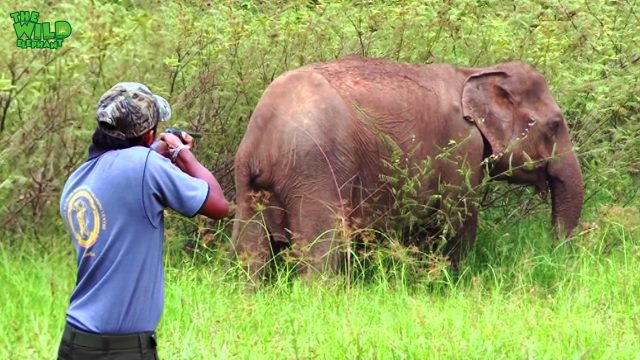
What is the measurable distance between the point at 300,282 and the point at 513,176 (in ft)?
7.21

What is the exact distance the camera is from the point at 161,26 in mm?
8227

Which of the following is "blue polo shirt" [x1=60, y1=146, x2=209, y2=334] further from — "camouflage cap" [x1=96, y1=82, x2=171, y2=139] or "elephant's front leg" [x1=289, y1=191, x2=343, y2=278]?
"elephant's front leg" [x1=289, y1=191, x2=343, y2=278]

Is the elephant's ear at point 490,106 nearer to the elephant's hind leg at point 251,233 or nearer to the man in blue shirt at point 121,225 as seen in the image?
the elephant's hind leg at point 251,233

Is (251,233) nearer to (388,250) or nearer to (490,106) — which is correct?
(388,250)

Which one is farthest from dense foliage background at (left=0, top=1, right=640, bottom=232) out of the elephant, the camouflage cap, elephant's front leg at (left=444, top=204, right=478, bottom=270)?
the camouflage cap

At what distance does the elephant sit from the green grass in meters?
0.32

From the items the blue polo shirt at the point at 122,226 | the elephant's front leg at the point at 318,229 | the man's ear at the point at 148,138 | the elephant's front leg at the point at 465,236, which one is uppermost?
the man's ear at the point at 148,138

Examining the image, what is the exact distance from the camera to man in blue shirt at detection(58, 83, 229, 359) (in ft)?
12.5

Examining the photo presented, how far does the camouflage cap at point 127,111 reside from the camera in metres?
3.82

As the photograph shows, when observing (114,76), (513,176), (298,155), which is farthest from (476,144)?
(114,76)

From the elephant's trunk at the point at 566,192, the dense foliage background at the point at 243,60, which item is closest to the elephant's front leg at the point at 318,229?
the dense foliage background at the point at 243,60

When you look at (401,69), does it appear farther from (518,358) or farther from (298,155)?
(518,358)

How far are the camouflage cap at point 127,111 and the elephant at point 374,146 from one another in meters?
2.33

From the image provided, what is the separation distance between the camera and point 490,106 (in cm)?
775
